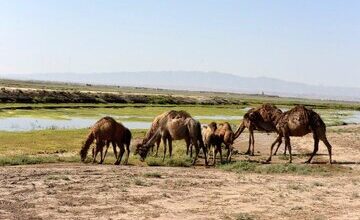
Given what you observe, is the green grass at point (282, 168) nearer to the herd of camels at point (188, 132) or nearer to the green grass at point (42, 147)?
the herd of camels at point (188, 132)

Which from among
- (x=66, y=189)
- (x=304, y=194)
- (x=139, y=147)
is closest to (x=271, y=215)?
(x=304, y=194)

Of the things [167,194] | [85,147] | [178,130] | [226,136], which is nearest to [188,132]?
[178,130]

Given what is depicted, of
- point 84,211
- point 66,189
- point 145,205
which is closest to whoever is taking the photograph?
point 84,211

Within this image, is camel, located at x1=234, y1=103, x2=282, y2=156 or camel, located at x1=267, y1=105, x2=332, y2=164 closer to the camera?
camel, located at x1=267, y1=105, x2=332, y2=164

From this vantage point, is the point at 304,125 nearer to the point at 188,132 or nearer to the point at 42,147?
the point at 188,132

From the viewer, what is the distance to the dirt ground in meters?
12.9

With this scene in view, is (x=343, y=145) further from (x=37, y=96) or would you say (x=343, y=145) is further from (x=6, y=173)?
(x=37, y=96)

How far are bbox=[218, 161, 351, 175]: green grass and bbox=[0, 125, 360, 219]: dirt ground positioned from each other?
0.71 metres

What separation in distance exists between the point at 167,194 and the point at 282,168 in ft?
24.5

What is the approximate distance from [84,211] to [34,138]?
803 inches

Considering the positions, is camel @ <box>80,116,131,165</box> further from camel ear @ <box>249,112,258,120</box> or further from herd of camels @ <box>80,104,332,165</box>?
camel ear @ <box>249,112,258,120</box>

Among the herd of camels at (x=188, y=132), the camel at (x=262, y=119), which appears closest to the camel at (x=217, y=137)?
the herd of camels at (x=188, y=132)

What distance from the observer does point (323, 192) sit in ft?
A: 53.1

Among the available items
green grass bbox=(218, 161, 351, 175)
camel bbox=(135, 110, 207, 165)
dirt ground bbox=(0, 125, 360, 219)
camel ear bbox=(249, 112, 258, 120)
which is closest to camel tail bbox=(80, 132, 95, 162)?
dirt ground bbox=(0, 125, 360, 219)
